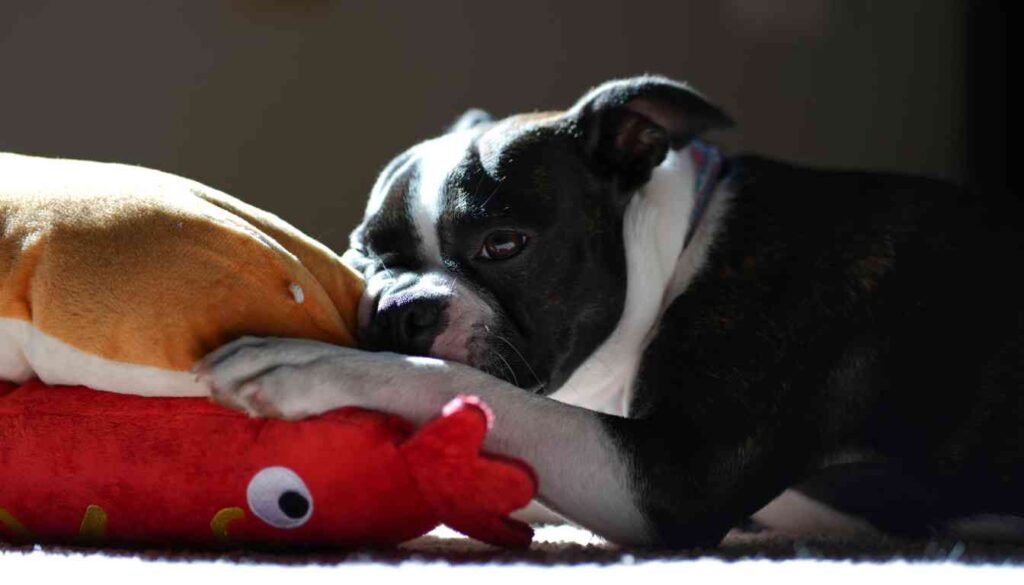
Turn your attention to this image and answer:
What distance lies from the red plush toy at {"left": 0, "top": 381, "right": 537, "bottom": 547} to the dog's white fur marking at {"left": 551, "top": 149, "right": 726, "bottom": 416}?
0.60 meters

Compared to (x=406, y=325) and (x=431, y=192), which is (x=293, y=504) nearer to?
(x=406, y=325)

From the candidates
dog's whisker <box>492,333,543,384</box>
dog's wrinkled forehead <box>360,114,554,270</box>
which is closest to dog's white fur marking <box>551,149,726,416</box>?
dog's whisker <box>492,333,543,384</box>

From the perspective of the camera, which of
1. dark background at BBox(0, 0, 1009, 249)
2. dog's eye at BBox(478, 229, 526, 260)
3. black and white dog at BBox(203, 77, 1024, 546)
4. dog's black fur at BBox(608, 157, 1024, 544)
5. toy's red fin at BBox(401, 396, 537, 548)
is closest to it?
toy's red fin at BBox(401, 396, 537, 548)

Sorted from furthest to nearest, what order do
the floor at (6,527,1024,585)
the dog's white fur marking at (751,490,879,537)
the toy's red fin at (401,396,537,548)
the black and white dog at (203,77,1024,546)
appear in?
the dog's white fur marking at (751,490,879,537), the black and white dog at (203,77,1024,546), the toy's red fin at (401,396,537,548), the floor at (6,527,1024,585)

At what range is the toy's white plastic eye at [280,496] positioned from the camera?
142 cm

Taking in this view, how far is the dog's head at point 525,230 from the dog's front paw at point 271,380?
1.00 ft

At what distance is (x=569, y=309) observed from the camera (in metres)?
1.99

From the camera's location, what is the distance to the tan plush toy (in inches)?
56.3

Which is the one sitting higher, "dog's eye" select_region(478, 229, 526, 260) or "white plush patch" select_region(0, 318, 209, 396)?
"dog's eye" select_region(478, 229, 526, 260)

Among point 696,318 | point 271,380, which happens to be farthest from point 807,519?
point 271,380

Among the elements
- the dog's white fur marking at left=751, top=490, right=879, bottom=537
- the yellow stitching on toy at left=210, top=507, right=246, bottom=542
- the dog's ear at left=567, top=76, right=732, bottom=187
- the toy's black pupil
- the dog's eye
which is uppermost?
the dog's ear at left=567, top=76, right=732, bottom=187

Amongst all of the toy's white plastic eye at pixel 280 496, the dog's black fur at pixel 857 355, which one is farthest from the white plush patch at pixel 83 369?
the dog's black fur at pixel 857 355

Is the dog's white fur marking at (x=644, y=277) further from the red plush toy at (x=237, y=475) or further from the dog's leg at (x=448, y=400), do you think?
the red plush toy at (x=237, y=475)

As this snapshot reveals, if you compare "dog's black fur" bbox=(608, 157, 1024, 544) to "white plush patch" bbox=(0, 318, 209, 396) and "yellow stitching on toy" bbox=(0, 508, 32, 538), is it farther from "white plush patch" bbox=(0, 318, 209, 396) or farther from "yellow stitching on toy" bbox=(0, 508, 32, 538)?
"yellow stitching on toy" bbox=(0, 508, 32, 538)
